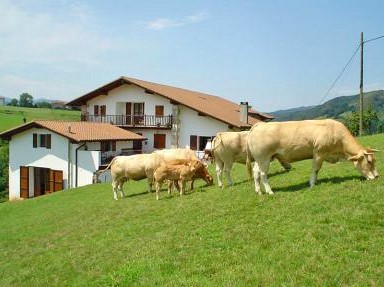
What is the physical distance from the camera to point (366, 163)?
458 inches

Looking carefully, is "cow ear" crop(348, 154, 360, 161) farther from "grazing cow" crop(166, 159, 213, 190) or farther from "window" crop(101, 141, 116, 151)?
"window" crop(101, 141, 116, 151)

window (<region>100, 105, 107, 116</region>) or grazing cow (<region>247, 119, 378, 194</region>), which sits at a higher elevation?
window (<region>100, 105, 107, 116</region>)

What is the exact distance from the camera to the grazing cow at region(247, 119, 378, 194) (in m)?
12.0

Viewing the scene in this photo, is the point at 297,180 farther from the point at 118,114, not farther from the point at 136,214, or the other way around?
the point at 118,114

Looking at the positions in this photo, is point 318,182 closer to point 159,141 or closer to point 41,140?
point 41,140

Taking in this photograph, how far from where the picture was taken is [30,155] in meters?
40.2

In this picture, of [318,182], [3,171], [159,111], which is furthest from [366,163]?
[3,171]

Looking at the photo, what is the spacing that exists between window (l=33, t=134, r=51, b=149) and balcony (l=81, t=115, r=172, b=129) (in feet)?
31.7

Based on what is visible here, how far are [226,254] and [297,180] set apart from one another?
6.25 m

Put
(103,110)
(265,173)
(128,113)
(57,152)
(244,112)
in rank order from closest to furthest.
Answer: (265,173) → (57,152) → (244,112) → (128,113) → (103,110)

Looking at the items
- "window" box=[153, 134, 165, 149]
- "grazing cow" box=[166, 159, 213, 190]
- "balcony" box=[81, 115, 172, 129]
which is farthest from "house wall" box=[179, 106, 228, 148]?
"grazing cow" box=[166, 159, 213, 190]

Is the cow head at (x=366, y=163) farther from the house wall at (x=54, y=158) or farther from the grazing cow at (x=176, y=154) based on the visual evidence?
the house wall at (x=54, y=158)

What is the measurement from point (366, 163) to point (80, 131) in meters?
31.3

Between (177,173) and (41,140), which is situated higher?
(41,140)
